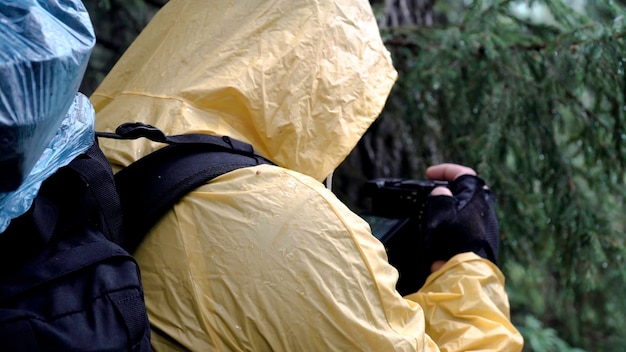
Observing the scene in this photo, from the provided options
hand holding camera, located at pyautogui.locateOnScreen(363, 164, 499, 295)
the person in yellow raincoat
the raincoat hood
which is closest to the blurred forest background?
hand holding camera, located at pyautogui.locateOnScreen(363, 164, 499, 295)

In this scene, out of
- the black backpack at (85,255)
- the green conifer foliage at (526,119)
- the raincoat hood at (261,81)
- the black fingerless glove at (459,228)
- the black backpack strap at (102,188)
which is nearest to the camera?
the black backpack at (85,255)

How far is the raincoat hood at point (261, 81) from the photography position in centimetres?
158

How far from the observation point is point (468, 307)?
1.71 m

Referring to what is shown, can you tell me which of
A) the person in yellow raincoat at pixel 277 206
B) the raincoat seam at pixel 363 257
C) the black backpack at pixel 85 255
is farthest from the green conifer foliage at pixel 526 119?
the black backpack at pixel 85 255

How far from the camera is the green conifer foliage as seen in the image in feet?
8.89

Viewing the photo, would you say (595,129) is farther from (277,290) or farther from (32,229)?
(32,229)

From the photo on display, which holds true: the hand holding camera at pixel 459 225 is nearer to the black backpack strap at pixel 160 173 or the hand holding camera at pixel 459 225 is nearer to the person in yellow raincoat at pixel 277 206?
the person in yellow raincoat at pixel 277 206

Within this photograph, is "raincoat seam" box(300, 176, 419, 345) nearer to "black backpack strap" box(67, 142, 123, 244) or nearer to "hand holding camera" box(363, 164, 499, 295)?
"black backpack strap" box(67, 142, 123, 244)

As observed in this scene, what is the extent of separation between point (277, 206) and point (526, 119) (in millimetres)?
1849

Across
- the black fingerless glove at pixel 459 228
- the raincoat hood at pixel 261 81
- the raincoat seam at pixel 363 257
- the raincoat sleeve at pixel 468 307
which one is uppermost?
the raincoat hood at pixel 261 81

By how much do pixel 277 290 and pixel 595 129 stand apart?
2.10 metres

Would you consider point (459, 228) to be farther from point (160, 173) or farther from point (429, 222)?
point (160, 173)

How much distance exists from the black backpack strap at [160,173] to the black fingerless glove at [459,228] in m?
0.70

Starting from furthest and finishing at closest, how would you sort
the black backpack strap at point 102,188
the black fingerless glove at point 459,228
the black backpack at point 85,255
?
the black fingerless glove at point 459,228, the black backpack strap at point 102,188, the black backpack at point 85,255
